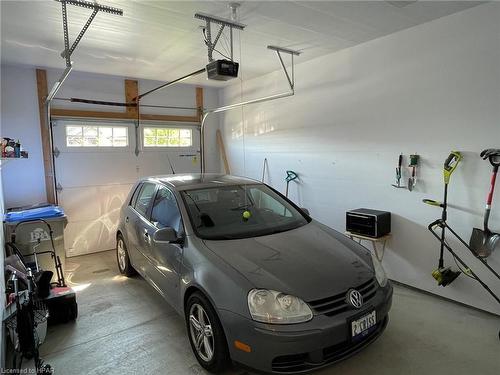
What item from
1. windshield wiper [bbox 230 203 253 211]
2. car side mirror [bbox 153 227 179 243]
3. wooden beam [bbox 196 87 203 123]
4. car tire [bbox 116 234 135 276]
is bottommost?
car tire [bbox 116 234 135 276]

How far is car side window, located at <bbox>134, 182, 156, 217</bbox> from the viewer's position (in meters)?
3.22

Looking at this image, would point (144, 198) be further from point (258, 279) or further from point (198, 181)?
point (258, 279)

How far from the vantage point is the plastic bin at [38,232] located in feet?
11.1

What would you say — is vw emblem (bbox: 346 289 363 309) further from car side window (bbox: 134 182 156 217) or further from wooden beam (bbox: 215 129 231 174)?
wooden beam (bbox: 215 129 231 174)

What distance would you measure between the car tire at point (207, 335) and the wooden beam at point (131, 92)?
3.76 meters

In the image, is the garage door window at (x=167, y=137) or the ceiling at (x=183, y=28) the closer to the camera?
the ceiling at (x=183, y=28)

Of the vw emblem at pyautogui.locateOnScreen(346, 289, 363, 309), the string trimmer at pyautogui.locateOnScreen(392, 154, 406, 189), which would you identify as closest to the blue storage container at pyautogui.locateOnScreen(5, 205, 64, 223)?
the vw emblem at pyautogui.locateOnScreen(346, 289, 363, 309)

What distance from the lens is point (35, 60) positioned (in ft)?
13.0

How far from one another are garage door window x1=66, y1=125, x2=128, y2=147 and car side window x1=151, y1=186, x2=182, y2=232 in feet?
7.92

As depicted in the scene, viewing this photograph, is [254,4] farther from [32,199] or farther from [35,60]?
[32,199]

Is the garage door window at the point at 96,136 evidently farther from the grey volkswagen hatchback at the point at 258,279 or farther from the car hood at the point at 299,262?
the car hood at the point at 299,262

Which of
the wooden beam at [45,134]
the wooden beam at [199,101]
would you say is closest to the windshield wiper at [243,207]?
the wooden beam at [45,134]

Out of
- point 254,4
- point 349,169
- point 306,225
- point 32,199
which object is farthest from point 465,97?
point 32,199

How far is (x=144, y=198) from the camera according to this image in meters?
3.38
